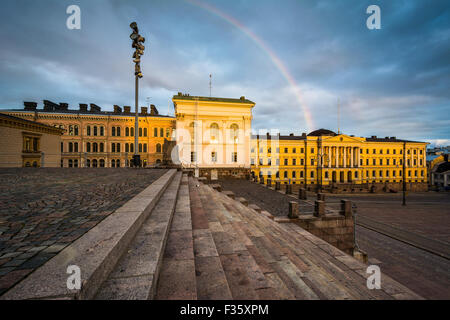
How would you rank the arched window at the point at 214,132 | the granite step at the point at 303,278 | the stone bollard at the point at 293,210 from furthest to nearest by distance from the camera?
the arched window at the point at 214,132, the stone bollard at the point at 293,210, the granite step at the point at 303,278

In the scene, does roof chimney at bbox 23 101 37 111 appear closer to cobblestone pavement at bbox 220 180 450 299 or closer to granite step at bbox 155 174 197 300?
cobblestone pavement at bbox 220 180 450 299

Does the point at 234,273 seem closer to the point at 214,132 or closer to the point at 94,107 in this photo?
the point at 214,132

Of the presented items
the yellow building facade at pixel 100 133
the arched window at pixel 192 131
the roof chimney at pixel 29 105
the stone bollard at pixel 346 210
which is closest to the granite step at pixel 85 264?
the stone bollard at pixel 346 210

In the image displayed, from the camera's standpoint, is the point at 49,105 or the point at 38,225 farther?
the point at 49,105

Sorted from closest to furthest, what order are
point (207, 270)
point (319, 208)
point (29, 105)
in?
point (207, 270) < point (319, 208) < point (29, 105)

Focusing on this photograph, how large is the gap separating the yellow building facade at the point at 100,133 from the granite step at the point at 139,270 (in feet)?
109

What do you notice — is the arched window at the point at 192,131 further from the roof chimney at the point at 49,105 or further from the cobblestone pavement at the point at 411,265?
the roof chimney at the point at 49,105

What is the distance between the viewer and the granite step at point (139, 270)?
159cm

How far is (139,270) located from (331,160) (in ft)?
188

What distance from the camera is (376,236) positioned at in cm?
1299

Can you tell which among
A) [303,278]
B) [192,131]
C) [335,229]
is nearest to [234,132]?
[192,131]

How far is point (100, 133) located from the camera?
35.8 meters
